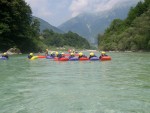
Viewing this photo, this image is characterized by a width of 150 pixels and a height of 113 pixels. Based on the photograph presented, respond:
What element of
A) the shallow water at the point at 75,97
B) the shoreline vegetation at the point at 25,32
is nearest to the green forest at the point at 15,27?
the shoreline vegetation at the point at 25,32

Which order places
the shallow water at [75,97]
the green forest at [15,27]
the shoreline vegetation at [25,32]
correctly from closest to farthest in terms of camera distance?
the shallow water at [75,97] < the green forest at [15,27] < the shoreline vegetation at [25,32]

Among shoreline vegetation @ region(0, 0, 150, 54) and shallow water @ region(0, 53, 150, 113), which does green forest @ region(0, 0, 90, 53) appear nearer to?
shoreline vegetation @ region(0, 0, 150, 54)

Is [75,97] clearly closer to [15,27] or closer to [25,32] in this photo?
[15,27]

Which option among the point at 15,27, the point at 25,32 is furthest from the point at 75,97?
the point at 25,32

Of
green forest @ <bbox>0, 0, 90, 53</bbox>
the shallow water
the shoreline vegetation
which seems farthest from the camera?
the shoreline vegetation

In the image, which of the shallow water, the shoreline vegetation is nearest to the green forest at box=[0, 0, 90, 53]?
the shoreline vegetation

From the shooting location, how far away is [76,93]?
13.6 m

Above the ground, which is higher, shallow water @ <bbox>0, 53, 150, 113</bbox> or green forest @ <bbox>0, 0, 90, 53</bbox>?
green forest @ <bbox>0, 0, 90, 53</bbox>

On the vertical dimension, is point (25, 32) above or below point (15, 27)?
below

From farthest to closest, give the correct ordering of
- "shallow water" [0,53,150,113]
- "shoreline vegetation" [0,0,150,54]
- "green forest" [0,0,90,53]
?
"shoreline vegetation" [0,0,150,54]
"green forest" [0,0,90,53]
"shallow water" [0,53,150,113]

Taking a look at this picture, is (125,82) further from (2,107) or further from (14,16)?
(14,16)

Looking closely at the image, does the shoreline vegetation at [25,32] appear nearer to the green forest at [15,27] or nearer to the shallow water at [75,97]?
the green forest at [15,27]

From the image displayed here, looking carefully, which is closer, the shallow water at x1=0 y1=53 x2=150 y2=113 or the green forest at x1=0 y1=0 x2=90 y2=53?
the shallow water at x1=0 y1=53 x2=150 y2=113

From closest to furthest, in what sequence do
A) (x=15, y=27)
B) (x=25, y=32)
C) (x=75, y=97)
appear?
(x=75, y=97) → (x=15, y=27) → (x=25, y=32)
